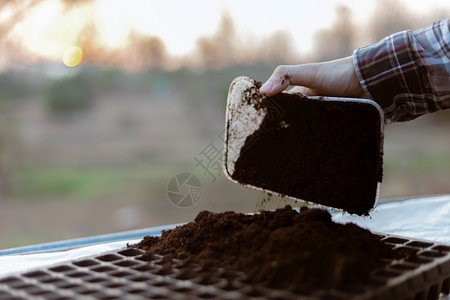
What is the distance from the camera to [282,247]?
0.92 meters

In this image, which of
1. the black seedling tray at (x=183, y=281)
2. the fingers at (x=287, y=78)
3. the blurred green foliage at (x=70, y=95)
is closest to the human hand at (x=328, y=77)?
the fingers at (x=287, y=78)

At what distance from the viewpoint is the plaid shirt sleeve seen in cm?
134

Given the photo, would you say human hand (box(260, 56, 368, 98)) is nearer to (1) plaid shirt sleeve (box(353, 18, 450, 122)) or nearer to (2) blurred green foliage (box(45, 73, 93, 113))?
(1) plaid shirt sleeve (box(353, 18, 450, 122))

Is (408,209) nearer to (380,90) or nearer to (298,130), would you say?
(380,90)

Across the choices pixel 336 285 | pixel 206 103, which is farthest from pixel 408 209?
pixel 206 103

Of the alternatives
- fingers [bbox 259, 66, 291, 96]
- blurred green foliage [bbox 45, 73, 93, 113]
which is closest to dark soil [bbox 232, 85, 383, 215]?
fingers [bbox 259, 66, 291, 96]

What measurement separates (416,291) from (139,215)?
456 centimetres

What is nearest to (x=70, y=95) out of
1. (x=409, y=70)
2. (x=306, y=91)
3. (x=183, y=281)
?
(x=306, y=91)

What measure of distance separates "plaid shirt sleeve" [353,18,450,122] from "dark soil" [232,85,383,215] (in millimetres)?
269

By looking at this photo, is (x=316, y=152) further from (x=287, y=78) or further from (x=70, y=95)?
(x=70, y=95)

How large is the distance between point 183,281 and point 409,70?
910 millimetres

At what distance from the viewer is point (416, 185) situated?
540cm

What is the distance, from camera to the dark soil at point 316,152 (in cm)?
117

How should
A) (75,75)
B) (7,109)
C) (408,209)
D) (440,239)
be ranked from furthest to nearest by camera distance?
(75,75) → (7,109) → (408,209) → (440,239)
